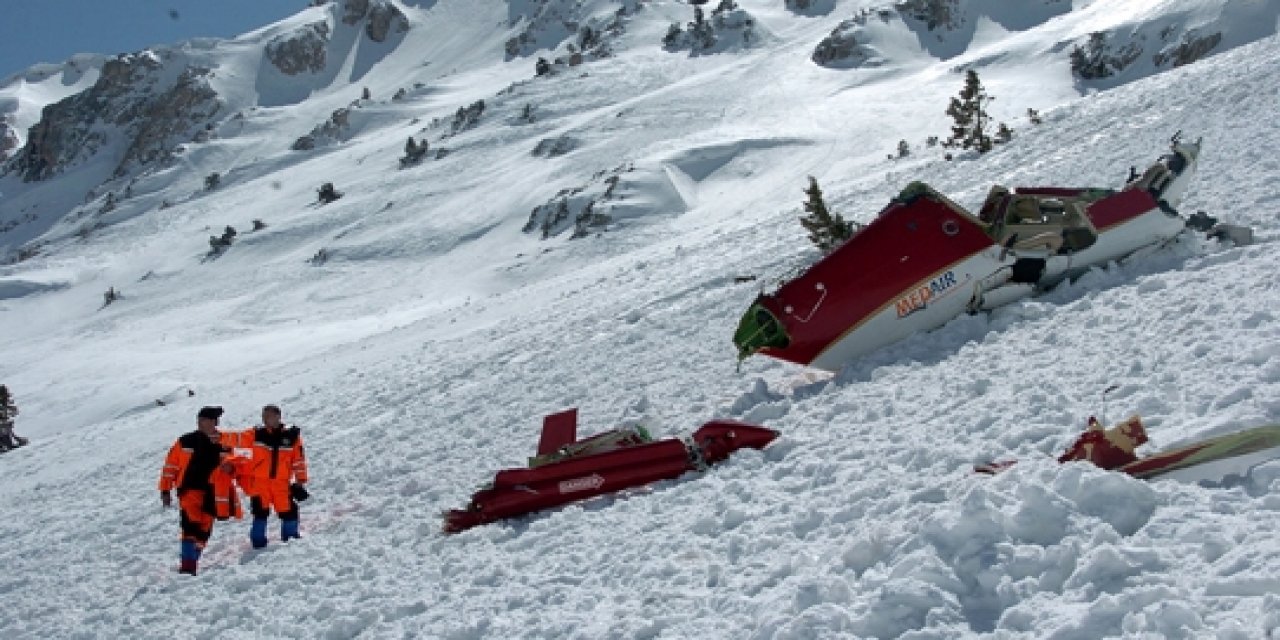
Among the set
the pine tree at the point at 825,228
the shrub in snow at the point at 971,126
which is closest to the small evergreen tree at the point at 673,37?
the shrub in snow at the point at 971,126

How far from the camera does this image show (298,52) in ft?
454

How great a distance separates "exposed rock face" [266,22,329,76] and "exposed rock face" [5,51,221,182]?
34.1 ft

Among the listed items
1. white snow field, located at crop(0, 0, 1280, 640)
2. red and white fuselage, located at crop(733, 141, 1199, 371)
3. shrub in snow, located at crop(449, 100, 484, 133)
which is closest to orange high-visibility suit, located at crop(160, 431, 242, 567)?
white snow field, located at crop(0, 0, 1280, 640)

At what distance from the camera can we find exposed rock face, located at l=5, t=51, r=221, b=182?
407ft

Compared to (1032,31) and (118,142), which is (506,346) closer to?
(1032,31)

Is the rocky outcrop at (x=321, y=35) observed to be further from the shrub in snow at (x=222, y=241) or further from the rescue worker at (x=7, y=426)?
the rescue worker at (x=7, y=426)

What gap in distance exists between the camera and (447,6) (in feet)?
478

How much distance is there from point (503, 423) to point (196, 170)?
9542cm

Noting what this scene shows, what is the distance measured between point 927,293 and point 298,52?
143 m

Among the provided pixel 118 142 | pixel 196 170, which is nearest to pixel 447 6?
pixel 118 142

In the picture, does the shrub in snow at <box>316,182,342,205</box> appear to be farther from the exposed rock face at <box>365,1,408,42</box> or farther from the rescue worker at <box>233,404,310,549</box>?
the exposed rock face at <box>365,1,408,42</box>

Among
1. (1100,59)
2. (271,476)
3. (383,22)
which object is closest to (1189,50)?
(1100,59)

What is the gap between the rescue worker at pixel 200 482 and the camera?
9.97m

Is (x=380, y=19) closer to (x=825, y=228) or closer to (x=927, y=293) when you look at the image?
(x=825, y=228)
